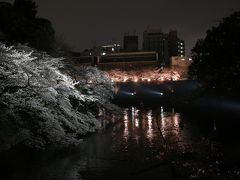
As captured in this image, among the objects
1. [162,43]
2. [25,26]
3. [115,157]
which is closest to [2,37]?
[25,26]

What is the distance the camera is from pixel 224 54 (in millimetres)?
27500

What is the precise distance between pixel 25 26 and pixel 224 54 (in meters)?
15.1

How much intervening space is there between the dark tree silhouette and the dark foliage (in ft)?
43.9

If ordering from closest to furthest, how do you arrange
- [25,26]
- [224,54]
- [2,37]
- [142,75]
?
[2,37] → [25,26] → [224,54] → [142,75]

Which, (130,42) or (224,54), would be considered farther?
(130,42)

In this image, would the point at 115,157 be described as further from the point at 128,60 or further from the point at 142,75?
the point at 128,60

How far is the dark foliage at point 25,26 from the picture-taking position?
25188mm

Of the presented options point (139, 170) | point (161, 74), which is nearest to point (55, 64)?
point (139, 170)

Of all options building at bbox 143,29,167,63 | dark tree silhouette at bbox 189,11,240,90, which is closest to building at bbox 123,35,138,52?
building at bbox 143,29,167,63

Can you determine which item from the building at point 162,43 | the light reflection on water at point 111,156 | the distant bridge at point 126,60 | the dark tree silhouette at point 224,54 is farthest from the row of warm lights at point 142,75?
the light reflection on water at point 111,156

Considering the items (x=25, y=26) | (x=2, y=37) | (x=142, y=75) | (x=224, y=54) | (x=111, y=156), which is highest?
(x=25, y=26)

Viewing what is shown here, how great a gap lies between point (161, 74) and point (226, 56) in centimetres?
7526

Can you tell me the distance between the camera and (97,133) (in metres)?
28.3

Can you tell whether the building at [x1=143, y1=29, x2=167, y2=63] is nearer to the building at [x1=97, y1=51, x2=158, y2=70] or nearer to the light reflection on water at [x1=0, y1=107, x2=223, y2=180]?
the building at [x1=97, y1=51, x2=158, y2=70]
